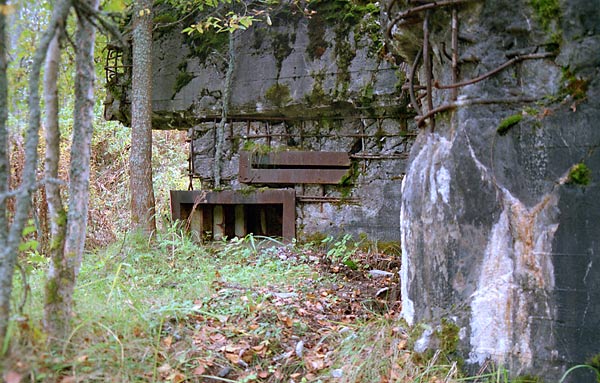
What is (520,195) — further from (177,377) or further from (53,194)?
(53,194)

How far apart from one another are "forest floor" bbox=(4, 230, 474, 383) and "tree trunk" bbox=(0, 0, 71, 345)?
118mm

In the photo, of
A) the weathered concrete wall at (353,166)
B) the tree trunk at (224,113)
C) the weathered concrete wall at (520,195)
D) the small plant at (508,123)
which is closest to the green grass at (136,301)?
the weathered concrete wall at (353,166)

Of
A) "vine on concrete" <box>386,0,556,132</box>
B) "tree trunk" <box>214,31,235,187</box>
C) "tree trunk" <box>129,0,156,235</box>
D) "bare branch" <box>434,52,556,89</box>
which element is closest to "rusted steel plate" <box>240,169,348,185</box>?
"tree trunk" <box>214,31,235,187</box>

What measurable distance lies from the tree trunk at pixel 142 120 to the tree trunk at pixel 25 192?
Answer: 357cm

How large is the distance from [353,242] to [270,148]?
4.83ft

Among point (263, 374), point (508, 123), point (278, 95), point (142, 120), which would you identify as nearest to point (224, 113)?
point (278, 95)

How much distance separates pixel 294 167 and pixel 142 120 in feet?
5.92

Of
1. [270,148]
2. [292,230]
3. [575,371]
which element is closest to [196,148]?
[270,148]

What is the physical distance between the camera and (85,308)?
2.70 m

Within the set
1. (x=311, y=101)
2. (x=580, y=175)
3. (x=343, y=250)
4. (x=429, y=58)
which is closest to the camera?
(x=580, y=175)

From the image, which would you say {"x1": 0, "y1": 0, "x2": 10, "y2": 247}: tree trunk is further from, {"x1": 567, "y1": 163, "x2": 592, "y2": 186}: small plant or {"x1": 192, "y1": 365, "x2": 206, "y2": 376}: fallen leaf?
{"x1": 567, "y1": 163, "x2": 592, "y2": 186}: small plant

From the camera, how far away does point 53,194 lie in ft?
8.09

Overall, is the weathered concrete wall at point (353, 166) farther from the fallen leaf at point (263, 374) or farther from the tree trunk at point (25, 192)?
the tree trunk at point (25, 192)

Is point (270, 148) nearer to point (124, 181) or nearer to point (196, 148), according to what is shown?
point (196, 148)
